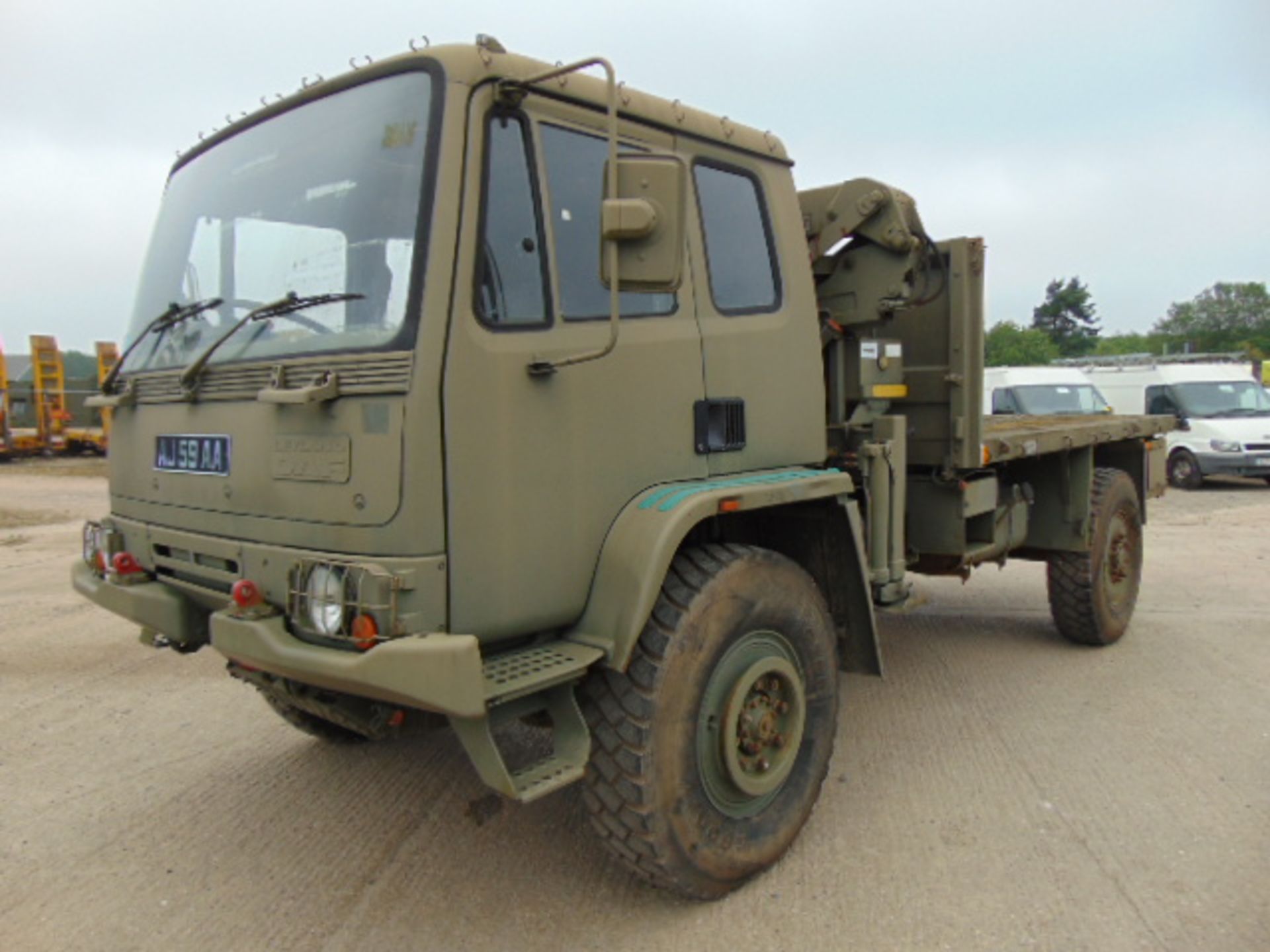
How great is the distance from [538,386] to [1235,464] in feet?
49.9

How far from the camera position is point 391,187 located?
8.85ft

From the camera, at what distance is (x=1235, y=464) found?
48.1 feet

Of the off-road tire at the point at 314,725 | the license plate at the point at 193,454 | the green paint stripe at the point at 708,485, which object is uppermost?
the license plate at the point at 193,454

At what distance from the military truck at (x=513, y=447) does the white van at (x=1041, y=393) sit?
11.9m

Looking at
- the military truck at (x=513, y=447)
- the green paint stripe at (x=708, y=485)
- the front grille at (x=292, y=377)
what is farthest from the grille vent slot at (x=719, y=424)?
the front grille at (x=292, y=377)

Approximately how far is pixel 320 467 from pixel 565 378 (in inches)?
29.2

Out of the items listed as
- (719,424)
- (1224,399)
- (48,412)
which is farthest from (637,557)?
(48,412)

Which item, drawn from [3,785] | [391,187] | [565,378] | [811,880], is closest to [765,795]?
[811,880]

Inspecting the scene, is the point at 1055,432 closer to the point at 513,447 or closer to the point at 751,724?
the point at 751,724

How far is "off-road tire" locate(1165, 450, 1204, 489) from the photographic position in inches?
599

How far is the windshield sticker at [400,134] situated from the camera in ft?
8.86

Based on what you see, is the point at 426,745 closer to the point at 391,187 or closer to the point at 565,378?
the point at 565,378

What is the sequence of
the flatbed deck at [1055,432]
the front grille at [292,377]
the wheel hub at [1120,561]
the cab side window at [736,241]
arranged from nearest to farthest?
1. the front grille at [292,377]
2. the cab side window at [736,241]
3. the flatbed deck at [1055,432]
4. the wheel hub at [1120,561]

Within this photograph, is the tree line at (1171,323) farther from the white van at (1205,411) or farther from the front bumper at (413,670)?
the front bumper at (413,670)
